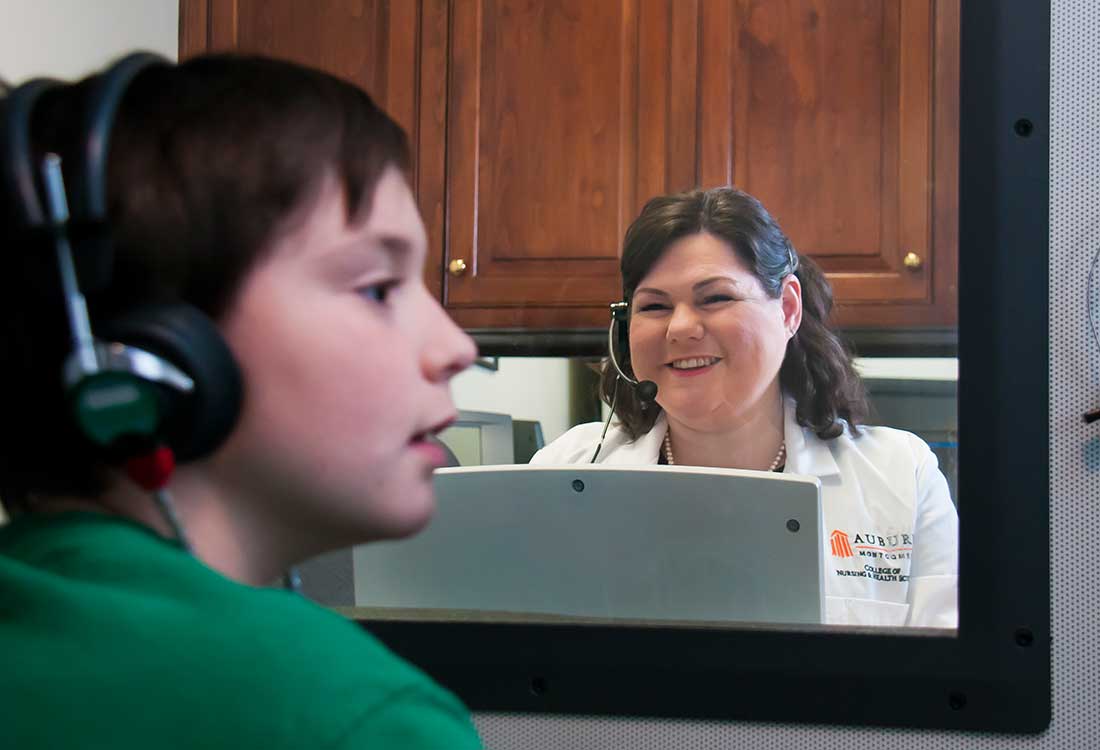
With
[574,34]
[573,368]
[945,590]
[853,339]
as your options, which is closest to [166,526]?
[945,590]

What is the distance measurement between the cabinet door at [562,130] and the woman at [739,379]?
46 centimetres

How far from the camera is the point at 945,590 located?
0.61m

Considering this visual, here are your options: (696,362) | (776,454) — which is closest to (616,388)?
(696,362)

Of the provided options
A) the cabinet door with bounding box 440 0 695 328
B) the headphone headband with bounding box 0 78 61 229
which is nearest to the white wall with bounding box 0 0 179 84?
the cabinet door with bounding box 440 0 695 328

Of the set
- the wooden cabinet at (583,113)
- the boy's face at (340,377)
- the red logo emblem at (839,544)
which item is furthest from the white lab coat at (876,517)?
the wooden cabinet at (583,113)

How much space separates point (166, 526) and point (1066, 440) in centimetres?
47

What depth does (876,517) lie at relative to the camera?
0.84 m

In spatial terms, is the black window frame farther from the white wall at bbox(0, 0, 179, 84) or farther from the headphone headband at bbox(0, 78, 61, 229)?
the white wall at bbox(0, 0, 179, 84)

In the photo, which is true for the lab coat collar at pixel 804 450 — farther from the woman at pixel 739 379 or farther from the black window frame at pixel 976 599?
the black window frame at pixel 976 599

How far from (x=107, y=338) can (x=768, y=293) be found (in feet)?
2.66

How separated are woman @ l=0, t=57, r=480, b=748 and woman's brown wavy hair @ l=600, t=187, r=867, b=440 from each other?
631mm

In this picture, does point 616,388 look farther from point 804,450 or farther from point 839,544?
point 839,544

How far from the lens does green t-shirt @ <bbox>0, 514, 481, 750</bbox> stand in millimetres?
276

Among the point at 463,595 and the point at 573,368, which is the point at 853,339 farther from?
the point at 463,595
